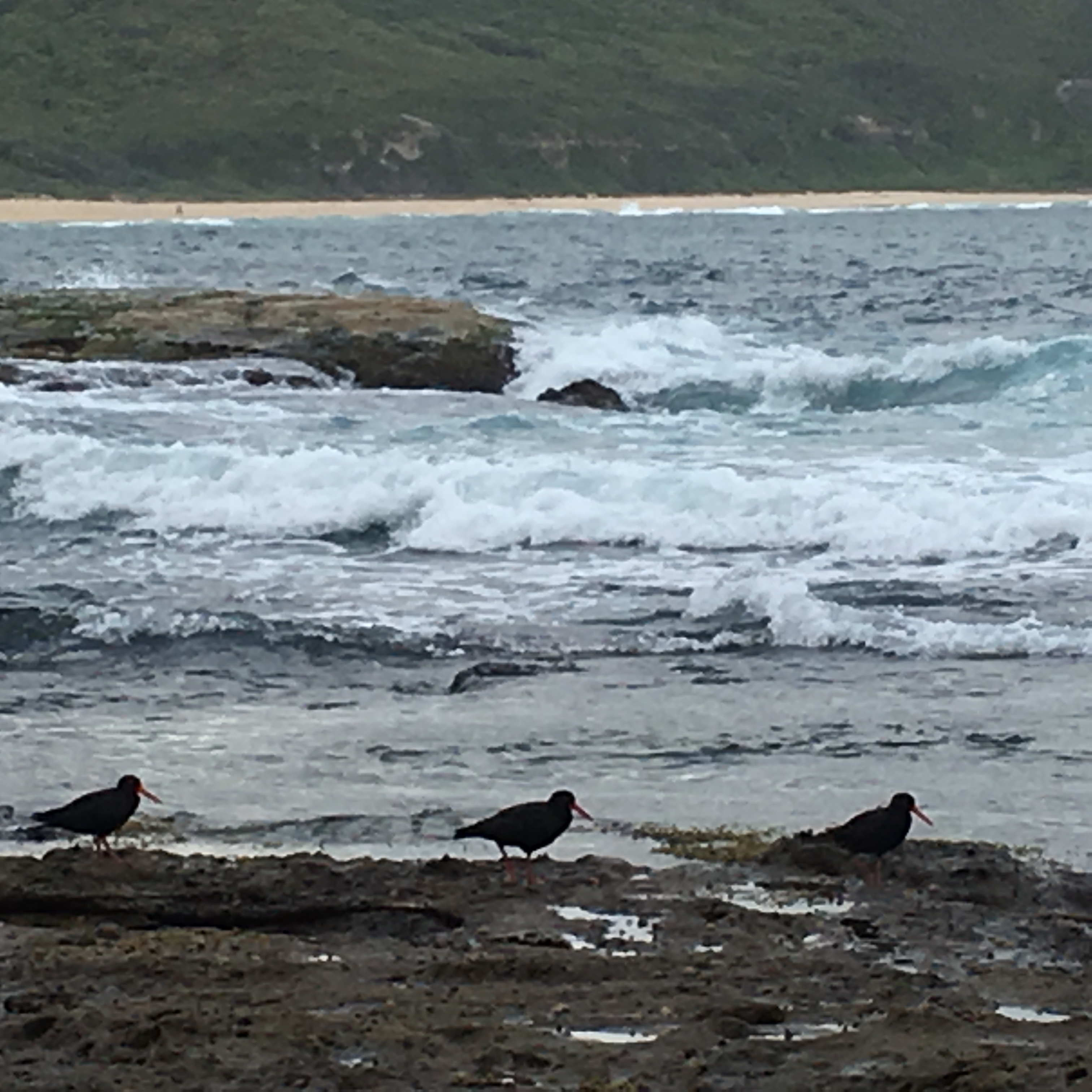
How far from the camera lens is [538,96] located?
142 metres

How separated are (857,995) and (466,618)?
7.16 metres

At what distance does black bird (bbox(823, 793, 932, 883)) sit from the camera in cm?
771

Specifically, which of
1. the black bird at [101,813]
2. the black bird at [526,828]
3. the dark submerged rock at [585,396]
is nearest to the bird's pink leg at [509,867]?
the black bird at [526,828]

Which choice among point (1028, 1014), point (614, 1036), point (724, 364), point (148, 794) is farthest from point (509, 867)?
point (724, 364)

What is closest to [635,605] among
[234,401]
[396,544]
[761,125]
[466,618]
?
[466,618]

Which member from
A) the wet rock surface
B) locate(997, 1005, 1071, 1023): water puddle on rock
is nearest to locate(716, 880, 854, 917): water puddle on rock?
the wet rock surface

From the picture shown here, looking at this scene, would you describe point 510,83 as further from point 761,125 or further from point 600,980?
point 600,980

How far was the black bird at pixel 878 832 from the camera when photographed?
7.71 m

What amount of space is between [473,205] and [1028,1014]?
11552cm

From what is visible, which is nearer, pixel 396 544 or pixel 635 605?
pixel 635 605

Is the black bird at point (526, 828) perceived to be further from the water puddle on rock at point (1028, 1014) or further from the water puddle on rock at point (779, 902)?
the water puddle on rock at point (1028, 1014)

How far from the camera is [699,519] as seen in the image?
16.6m

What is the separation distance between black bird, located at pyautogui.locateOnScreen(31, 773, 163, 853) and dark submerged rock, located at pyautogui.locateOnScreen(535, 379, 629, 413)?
16.7m

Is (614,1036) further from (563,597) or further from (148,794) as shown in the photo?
(563,597)
